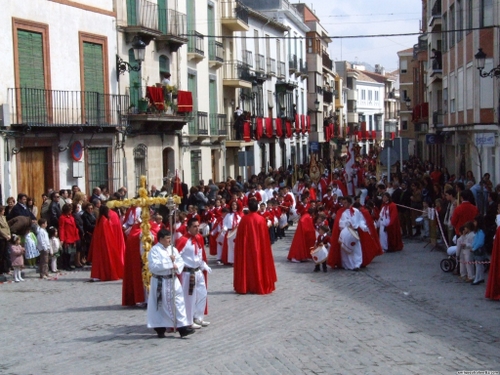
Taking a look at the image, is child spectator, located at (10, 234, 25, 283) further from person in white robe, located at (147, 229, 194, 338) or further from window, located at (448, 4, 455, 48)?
window, located at (448, 4, 455, 48)

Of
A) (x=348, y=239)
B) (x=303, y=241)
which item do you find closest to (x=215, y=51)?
(x=303, y=241)

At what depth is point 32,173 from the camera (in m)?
23.1

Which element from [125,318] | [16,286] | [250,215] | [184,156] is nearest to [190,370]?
[125,318]

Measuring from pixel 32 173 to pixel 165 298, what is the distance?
13.1m

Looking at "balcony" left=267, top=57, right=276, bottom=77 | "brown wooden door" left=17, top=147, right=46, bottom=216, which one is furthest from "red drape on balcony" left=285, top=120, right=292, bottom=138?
"brown wooden door" left=17, top=147, right=46, bottom=216

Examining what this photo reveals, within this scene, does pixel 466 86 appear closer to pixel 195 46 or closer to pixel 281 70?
pixel 195 46

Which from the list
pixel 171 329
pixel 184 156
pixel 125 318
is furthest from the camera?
pixel 184 156

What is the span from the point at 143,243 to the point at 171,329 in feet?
6.01

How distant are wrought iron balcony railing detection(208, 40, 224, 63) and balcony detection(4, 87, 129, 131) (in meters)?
11.0

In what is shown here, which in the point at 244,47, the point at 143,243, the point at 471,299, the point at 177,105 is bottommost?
A: the point at 471,299

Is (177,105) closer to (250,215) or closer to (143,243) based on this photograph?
(250,215)

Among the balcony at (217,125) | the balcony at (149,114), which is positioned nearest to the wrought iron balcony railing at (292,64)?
the balcony at (217,125)

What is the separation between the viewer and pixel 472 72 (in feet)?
104

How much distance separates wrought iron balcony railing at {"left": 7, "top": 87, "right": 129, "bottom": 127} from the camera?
22062mm
